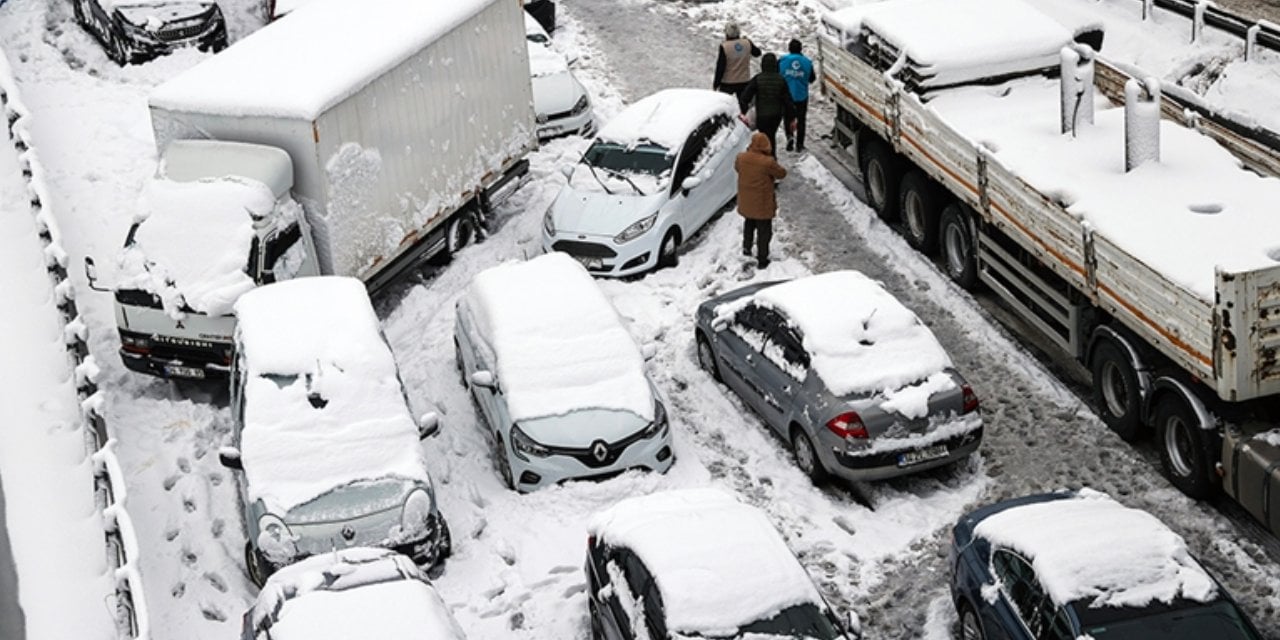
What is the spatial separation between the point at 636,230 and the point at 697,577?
846cm

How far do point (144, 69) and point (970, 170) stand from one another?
14.6 m

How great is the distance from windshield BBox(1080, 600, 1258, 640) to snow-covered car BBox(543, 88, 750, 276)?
949cm

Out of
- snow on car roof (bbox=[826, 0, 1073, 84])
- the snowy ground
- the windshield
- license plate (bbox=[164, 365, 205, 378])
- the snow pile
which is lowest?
the snowy ground

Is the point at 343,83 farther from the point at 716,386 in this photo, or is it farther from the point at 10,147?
the point at 10,147

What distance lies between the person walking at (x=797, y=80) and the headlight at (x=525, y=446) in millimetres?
8830

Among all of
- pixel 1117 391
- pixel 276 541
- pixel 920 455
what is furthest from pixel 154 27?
pixel 1117 391

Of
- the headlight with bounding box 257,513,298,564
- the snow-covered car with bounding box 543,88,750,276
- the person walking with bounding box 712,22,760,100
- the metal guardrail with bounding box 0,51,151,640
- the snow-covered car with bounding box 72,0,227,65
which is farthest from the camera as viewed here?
the snow-covered car with bounding box 72,0,227,65

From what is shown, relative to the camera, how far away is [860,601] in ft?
46.8

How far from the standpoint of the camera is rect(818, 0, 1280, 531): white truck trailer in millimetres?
13852

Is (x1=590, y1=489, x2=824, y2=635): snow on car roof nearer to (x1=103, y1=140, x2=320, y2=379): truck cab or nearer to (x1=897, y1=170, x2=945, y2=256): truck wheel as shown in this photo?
(x1=103, y1=140, x2=320, y2=379): truck cab

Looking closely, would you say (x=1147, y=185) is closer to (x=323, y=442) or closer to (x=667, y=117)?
(x=667, y=117)

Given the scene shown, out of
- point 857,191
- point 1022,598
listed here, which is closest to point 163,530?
point 1022,598

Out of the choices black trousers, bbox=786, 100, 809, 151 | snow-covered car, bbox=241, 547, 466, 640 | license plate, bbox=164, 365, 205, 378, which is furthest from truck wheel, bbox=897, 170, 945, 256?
snow-covered car, bbox=241, 547, 466, 640

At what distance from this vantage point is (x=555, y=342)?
16.4 meters
